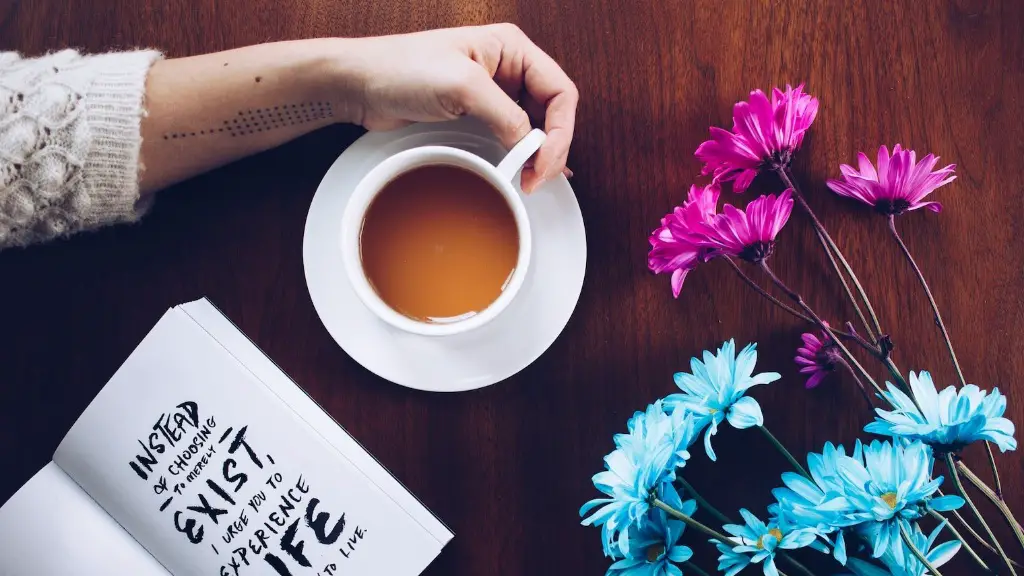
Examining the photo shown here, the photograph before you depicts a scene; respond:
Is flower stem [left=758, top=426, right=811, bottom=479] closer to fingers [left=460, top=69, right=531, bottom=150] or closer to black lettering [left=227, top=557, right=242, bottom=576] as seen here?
fingers [left=460, top=69, right=531, bottom=150]

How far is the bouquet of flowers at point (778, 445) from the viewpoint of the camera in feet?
1.55

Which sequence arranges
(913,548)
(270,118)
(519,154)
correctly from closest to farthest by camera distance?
(913,548)
(519,154)
(270,118)

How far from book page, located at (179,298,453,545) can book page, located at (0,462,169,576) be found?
210mm

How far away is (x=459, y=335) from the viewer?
2.11 feet

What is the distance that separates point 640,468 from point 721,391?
94 millimetres

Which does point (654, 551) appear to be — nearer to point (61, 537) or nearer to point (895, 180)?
point (895, 180)

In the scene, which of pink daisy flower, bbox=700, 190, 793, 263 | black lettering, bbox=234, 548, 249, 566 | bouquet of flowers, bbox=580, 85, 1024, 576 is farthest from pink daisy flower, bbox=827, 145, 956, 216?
black lettering, bbox=234, 548, 249, 566

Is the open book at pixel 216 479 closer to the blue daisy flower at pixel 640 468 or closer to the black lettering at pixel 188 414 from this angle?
the black lettering at pixel 188 414

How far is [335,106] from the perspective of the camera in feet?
2.19

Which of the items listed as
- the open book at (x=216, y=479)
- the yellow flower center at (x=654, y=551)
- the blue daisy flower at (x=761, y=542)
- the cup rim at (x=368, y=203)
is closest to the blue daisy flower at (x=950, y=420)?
the blue daisy flower at (x=761, y=542)

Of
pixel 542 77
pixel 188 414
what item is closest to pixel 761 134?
pixel 542 77

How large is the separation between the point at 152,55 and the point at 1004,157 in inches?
34.9

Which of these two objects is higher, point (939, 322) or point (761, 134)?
point (761, 134)

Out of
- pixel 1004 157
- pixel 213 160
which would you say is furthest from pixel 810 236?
pixel 213 160
